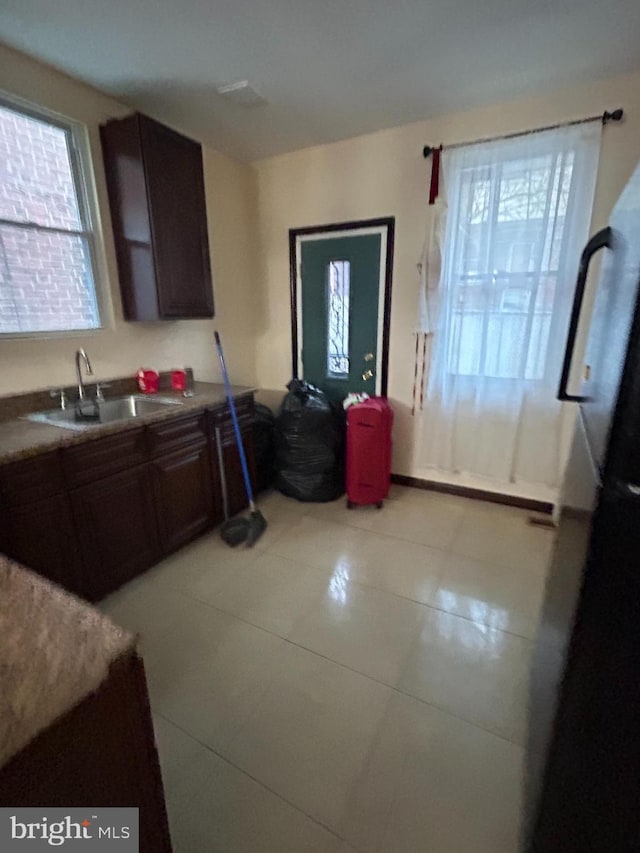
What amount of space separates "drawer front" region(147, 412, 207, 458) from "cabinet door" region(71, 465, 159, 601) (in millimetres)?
148

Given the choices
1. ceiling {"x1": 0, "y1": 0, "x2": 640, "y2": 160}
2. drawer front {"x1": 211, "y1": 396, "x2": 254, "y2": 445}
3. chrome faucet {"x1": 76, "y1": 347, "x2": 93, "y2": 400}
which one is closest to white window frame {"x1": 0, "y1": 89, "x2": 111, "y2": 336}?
chrome faucet {"x1": 76, "y1": 347, "x2": 93, "y2": 400}

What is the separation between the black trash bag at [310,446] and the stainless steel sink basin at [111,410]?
33.0 inches

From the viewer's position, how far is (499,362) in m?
2.60

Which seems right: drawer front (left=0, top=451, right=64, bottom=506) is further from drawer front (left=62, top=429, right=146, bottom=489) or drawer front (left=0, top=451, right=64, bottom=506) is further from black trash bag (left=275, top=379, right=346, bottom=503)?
black trash bag (left=275, top=379, right=346, bottom=503)

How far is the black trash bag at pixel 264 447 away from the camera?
307cm

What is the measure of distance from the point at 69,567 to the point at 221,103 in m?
2.74

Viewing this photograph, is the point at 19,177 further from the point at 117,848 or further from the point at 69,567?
the point at 117,848

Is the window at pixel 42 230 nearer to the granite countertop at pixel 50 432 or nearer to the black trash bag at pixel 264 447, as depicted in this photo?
the granite countertop at pixel 50 432

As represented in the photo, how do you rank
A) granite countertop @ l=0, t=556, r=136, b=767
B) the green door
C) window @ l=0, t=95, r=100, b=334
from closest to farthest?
granite countertop @ l=0, t=556, r=136, b=767 → window @ l=0, t=95, r=100, b=334 → the green door

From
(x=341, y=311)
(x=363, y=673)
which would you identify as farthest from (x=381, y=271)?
(x=363, y=673)

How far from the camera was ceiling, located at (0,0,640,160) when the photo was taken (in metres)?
1.64

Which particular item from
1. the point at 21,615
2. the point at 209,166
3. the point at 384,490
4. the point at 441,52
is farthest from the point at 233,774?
the point at 209,166

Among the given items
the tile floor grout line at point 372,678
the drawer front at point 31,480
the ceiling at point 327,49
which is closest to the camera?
the tile floor grout line at point 372,678

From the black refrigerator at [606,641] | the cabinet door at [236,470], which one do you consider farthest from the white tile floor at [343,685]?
the black refrigerator at [606,641]
